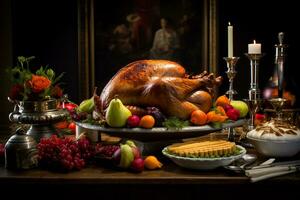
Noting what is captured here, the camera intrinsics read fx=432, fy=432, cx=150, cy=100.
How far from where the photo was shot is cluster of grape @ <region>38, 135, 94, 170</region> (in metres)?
1.72

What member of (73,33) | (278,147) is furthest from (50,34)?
(278,147)

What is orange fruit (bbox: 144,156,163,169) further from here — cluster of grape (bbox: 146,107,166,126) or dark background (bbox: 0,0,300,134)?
dark background (bbox: 0,0,300,134)

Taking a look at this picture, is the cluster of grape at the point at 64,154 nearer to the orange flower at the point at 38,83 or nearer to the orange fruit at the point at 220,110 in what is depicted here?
the orange flower at the point at 38,83

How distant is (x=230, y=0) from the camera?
5.36 meters

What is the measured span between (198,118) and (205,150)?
0.25 metres

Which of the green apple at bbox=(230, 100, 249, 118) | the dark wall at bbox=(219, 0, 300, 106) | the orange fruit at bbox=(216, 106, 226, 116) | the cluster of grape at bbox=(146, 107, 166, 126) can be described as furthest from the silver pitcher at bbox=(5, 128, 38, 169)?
the dark wall at bbox=(219, 0, 300, 106)

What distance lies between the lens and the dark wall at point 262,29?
535cm

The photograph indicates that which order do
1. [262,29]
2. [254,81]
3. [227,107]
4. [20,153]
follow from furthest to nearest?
[262,29]
[254,81]
[227,107]
[20,153]

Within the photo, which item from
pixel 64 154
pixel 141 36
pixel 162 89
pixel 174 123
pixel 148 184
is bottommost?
pixel 148 184

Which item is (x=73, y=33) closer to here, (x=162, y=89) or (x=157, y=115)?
(x=162, y=89)

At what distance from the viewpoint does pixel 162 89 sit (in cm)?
200

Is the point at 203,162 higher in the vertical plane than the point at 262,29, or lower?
lower

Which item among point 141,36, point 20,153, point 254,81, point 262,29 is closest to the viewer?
point 20,153

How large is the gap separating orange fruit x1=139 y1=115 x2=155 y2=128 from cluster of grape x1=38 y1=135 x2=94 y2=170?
245 millimetres
